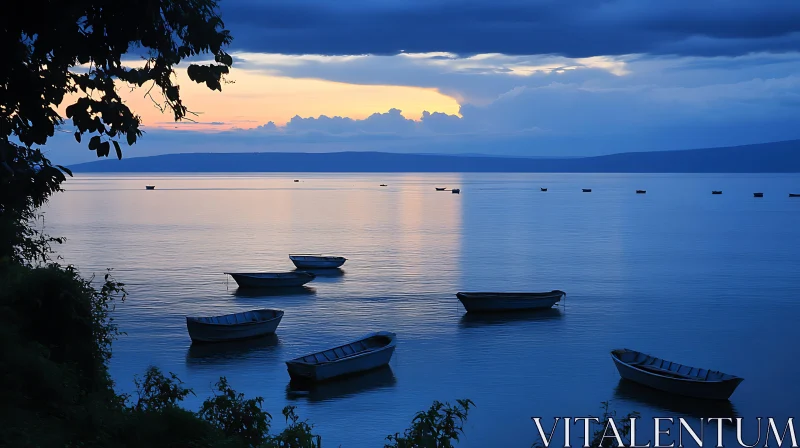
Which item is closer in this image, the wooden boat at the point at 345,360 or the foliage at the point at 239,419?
the foliage at the point at 239,419

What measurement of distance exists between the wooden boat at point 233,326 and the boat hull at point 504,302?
40.4 ft

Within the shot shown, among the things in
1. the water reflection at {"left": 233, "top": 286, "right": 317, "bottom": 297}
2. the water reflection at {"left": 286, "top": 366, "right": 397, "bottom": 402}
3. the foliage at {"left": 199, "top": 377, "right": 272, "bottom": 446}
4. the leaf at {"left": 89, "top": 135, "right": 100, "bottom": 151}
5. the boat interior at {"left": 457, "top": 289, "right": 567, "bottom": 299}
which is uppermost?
the leaf at {"left": 89, "top": 135, "right": 100, "bottom": 151}

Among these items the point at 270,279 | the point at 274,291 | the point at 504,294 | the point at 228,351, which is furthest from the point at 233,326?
the point at 274,291

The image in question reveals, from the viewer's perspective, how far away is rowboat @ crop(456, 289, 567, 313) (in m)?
50.1

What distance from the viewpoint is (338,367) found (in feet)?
112

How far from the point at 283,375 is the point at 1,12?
2702 cm

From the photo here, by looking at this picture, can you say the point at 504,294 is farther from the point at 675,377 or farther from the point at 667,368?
the point at 675,377

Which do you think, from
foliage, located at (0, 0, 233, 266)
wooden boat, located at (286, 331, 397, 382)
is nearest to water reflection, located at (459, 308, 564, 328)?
wooden boat, located at (286, 331, 397, 382)

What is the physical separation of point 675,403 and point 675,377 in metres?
1.00

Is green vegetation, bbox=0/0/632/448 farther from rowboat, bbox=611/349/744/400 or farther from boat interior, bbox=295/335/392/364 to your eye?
rowboat, bbox=611/349/744/400

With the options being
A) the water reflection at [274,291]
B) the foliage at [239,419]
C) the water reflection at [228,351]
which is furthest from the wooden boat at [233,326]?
the foliage at [239,419]

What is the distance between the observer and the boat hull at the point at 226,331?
134 ft

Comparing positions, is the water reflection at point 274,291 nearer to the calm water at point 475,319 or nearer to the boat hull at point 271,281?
the boat hull at point 271,281

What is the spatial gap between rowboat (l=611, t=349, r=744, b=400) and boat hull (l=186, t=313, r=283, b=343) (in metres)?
18.0
